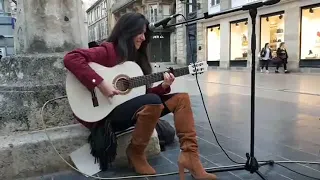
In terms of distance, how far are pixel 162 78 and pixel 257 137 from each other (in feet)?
5.32

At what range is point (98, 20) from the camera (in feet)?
190

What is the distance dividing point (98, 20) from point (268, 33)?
45.1 metres

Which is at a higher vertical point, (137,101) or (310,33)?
(310,33)

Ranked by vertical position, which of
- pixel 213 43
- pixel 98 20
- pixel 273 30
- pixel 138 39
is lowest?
pixel 138 39

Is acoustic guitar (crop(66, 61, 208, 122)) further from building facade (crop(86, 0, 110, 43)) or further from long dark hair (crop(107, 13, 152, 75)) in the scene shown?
building facade (crop(86, 0, 110, 43))

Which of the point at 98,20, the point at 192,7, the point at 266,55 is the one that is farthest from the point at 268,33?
the point at 98,20

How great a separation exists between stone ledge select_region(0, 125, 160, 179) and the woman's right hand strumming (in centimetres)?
57

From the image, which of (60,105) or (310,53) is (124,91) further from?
(310,53)

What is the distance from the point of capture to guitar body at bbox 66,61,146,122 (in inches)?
88.6

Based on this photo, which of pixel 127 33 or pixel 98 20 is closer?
pixel 127 33

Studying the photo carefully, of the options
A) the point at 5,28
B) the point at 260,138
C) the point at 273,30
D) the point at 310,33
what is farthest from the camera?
the point at 273,30

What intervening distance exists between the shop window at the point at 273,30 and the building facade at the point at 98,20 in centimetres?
3580

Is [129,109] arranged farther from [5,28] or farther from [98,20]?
[98,20]

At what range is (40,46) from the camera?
115 inches
